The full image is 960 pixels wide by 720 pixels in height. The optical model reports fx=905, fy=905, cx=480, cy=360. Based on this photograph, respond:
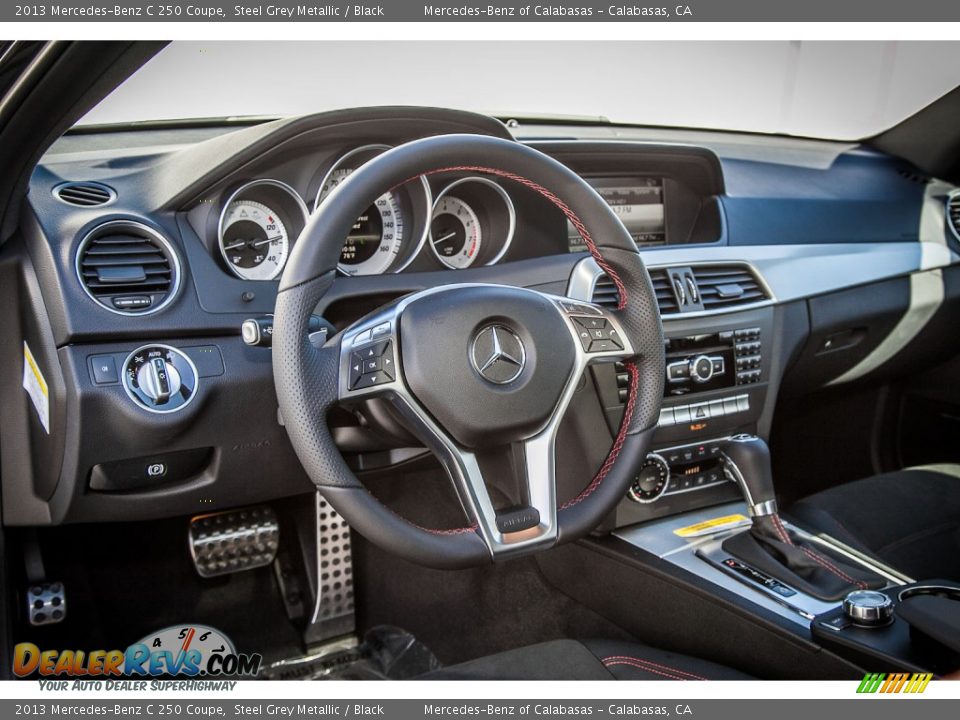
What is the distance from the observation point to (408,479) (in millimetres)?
2379

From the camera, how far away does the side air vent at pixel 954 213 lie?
283 centimetres

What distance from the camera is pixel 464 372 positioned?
1381 millimetres

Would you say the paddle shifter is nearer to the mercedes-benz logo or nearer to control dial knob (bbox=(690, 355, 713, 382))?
control dial knob (bbox=(690, 355, 713, 382))

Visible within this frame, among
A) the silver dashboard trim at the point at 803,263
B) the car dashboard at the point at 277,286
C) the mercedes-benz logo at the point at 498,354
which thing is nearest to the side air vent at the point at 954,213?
the silver dashboard trim at the point at 803,263

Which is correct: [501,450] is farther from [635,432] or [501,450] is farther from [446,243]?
[446,243]

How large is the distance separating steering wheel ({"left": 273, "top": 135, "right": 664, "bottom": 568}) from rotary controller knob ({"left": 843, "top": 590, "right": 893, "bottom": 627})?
0.53 m

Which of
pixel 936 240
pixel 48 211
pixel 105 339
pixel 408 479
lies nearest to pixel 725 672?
pixel 408 479

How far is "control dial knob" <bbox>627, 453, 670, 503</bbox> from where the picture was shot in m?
2.06

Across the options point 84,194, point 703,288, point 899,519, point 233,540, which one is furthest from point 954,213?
point 84,194

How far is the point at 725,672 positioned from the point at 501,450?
2.09 feet

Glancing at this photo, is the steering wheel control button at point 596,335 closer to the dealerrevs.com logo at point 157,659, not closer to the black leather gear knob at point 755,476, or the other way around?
the black leather gear knob at point 755,476

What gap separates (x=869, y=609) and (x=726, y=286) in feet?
2.71

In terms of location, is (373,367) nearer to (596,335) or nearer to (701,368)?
(596,335)

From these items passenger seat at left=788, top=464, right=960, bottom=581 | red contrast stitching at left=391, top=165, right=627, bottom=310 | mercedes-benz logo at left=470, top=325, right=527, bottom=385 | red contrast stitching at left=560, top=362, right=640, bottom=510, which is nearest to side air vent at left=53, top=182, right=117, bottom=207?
red contrast stitching at left=391, top=165, right=627, bottom=310
